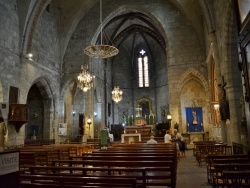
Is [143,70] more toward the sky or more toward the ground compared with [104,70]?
more toward the sky

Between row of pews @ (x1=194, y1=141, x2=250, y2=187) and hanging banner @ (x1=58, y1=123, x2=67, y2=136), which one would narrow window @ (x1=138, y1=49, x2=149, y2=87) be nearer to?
hanging banner @ (x1=58, y1=123, x2=67, y2=136)

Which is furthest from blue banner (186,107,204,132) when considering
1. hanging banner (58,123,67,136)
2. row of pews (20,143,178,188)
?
row of pews (20,143,178,188)

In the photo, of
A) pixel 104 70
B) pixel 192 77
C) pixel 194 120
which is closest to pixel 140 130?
pixel 194 120

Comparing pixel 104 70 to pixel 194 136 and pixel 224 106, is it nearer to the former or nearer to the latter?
pixel 194 136

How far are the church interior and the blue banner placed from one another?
0.07 m

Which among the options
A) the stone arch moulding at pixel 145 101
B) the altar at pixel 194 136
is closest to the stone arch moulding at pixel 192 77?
the altar at pixel 194 136

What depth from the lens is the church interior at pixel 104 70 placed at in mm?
10648

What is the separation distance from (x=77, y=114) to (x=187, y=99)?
39.8 feet

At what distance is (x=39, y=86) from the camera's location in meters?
17.5

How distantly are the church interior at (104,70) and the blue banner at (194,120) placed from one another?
73 millimetres

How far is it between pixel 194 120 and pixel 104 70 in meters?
11.5

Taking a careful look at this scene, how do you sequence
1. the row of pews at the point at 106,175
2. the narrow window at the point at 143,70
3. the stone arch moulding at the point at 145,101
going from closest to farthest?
1. the row of pews at the point at 106,175
2. the stone arch moulding at the point at 145,101
3. the narrow window at the point at 143,70

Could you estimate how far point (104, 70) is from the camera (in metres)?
24.8

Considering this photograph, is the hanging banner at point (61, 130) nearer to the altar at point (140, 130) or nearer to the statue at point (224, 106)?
the altar at point (140, 130)
